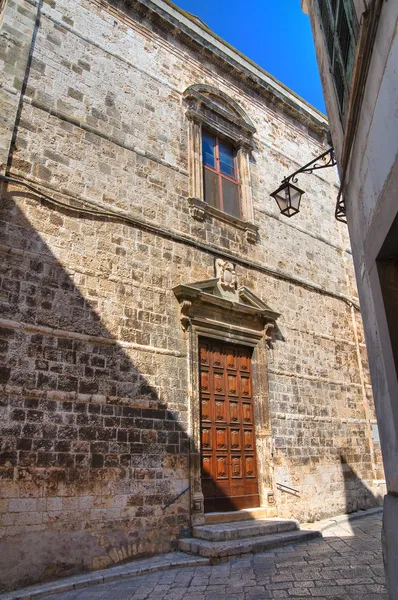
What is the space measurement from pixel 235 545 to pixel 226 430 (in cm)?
181

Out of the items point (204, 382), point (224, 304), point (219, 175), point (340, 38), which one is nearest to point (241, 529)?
point (204, 382)

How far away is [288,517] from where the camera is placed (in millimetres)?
6930

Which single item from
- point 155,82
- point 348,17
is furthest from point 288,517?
point 155,82

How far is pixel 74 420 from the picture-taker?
514 cm

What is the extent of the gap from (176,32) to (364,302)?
7132 millimetres

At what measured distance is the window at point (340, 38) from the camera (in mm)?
3488

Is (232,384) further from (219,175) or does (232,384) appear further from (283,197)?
(219,175)

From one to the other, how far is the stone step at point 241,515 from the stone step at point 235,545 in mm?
507

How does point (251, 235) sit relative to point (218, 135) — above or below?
below

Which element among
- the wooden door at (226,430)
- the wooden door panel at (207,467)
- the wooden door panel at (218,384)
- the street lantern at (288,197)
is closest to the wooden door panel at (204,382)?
the wooden door at (226,430)

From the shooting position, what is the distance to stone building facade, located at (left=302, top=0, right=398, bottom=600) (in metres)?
2.63

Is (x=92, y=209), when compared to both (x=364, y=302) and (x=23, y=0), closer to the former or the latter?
(x=23, y=0)

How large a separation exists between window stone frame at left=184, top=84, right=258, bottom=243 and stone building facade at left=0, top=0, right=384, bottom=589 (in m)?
0.04

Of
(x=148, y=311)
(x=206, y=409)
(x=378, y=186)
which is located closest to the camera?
(x=378, y=186)
